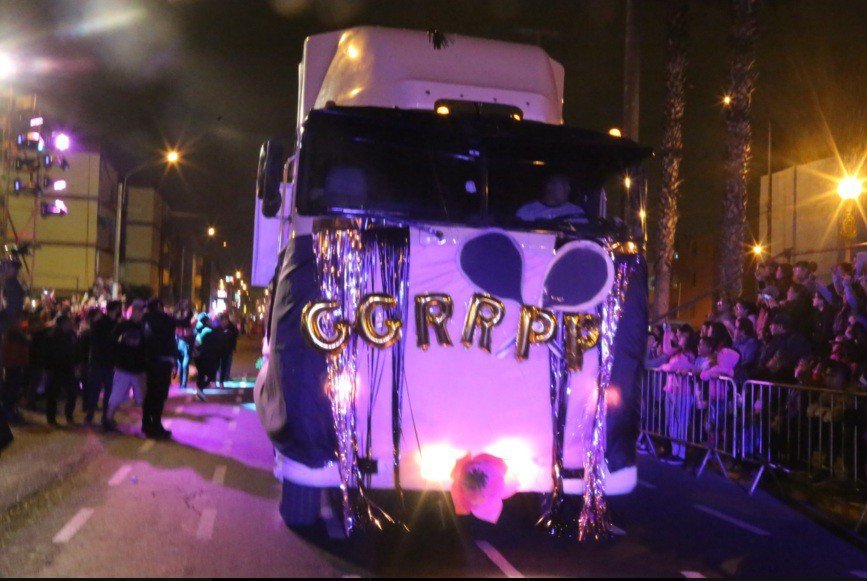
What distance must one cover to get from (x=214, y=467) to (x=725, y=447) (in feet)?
20.1

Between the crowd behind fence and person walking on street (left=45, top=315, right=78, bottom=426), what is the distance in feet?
29.3

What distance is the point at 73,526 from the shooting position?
7.27 meters

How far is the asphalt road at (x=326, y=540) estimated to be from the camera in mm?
6301

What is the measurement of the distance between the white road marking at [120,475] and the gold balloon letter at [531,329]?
4.94 metres

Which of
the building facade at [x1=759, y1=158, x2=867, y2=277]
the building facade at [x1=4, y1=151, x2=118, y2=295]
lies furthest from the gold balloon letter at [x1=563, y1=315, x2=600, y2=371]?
the building facade at [x1=4, y1=151, x2=118, y2=295]

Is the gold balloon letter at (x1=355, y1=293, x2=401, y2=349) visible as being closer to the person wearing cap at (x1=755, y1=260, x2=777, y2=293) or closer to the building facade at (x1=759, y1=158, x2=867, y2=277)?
the person wearing cap at (x1=755, y1=260, x2=777, y2=293)

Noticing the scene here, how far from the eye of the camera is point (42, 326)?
1536 cm

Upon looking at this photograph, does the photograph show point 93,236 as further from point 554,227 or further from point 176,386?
point 554,227

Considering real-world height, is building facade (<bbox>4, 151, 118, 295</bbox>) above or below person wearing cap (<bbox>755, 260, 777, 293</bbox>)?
above

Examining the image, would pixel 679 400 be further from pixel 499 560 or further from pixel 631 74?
pixel 631 74

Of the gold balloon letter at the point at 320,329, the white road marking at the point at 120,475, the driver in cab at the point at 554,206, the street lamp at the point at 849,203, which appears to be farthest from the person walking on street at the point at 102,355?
the street lamp at the point at 849,203

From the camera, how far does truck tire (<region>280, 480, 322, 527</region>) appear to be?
23.0ft

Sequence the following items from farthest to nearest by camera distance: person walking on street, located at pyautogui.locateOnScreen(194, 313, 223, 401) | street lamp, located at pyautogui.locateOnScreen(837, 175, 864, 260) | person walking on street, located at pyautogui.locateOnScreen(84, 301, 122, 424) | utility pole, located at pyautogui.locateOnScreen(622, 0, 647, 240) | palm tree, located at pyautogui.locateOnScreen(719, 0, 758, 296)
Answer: person walking on street, located at pyautogui.locateOnScreen(194, 313, 223, 401) → street lamp, located at pyautogui.locateOnScreen(837, 175, 864, 260) → palm tree, located at pyautogui.locateOnScreen(719, 0, 758, 296) → utility pole, located at pyautogui.locateOnScreen(622, 0, 647, 240) → person walking on street, located at pyautogui.locateOnScreen(84, 301, 122, 424)

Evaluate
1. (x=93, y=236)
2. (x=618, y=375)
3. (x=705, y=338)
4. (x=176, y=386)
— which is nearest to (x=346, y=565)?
(x=618, y=375)
